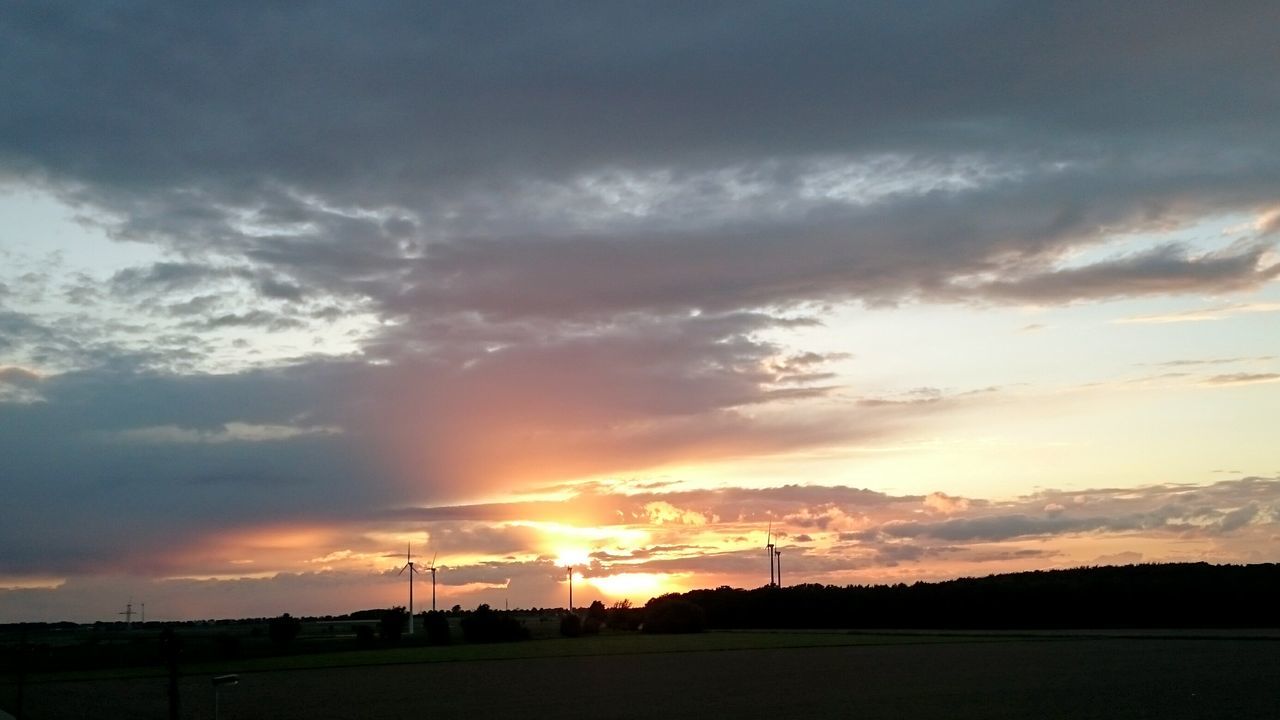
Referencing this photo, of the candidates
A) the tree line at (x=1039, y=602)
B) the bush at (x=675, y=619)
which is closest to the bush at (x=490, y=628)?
the bush at (x=675, y=619)

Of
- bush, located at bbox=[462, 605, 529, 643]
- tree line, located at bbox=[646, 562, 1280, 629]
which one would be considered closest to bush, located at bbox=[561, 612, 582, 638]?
bush, located at bbox=[462, 605, 529, 643]

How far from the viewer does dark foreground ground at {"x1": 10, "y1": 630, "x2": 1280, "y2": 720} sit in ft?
116

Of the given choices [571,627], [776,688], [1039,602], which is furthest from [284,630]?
[776,688]

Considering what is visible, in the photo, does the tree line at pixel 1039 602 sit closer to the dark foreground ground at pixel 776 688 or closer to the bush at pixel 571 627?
the bush at pixel 571 627

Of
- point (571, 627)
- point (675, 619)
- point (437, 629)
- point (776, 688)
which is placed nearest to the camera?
point (776, 688)

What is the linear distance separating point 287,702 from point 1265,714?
114 ft

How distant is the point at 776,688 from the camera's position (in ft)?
149

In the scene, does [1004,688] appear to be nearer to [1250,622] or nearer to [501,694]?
[501,694]

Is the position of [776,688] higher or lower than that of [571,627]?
higher

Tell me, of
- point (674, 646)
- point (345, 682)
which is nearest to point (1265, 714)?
point (345, 682)

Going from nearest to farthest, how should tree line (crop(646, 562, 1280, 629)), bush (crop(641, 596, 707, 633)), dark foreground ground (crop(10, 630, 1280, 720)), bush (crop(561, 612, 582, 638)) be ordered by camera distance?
dark foreground ground (crop(10, 630, 1280, 720)) → tree line (crop(646, 562, 1280, 629)) → bush (crop(561, 612, 582, 638)) → bush (crop(641, 596, 707, 633))

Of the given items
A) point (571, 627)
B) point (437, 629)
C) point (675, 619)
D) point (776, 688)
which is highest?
point (776, 688)

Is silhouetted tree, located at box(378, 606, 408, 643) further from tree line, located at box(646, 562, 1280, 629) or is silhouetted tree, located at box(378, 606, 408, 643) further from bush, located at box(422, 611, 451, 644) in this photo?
tree line, located at box(646, 562, 1280, 629)

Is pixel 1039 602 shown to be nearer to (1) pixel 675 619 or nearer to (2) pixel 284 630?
(1) pixel 675 619
